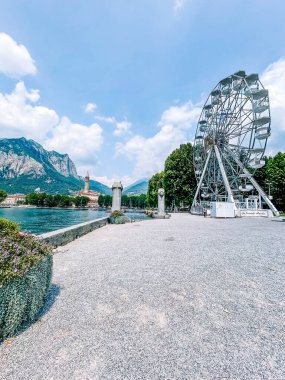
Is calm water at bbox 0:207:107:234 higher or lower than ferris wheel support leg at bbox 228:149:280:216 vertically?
lower

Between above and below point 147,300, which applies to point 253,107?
above

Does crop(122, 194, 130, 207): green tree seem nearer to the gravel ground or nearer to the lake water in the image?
the lake water

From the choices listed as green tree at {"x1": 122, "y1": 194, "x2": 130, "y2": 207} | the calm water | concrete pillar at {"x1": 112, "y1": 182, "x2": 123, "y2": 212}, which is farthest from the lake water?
green tree at {"x1": 122, "y1": 194, "x2": 130, "y2": 207}

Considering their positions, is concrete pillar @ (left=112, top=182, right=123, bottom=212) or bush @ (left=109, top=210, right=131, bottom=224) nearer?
bush @ (left=109, top=210, right=131, bottom=224)

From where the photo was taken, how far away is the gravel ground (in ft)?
6.39

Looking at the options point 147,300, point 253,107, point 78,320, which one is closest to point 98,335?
point 78,320

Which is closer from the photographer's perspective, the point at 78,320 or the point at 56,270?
the point at 78,320

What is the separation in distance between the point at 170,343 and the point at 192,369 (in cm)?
39

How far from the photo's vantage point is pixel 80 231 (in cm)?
953

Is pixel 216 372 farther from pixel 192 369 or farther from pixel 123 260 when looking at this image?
pixel 123 260

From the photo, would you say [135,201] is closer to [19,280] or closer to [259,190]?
[259,190]

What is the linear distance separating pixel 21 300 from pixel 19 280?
24 centimetres

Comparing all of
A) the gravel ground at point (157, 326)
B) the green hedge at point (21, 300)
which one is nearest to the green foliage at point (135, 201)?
the gravel ground at point (157, 326)

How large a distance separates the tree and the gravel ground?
33.6 metres
